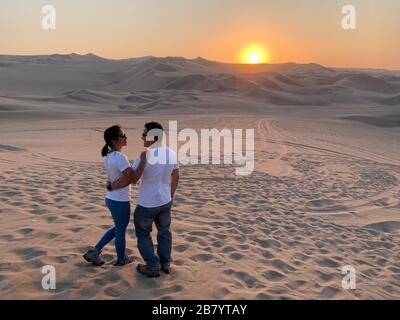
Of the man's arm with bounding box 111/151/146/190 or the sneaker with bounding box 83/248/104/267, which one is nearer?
the man's arm with bounding box 111/151/146/190

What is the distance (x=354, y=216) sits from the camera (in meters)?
8.25

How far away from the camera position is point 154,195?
460 centimetres

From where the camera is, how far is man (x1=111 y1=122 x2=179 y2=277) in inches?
177

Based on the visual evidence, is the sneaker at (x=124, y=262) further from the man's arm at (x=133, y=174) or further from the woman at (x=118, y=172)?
the man's arm at (x=133, y=174)

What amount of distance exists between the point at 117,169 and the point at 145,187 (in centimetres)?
35

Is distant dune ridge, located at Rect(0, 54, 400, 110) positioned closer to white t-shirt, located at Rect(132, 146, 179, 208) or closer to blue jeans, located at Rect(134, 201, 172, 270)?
blue jeans, located at Rect(134, 201, 172, 270)

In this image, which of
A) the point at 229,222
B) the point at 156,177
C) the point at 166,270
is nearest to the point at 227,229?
the point at 229,222

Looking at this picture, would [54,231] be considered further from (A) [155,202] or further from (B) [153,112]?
(B) [153,112]

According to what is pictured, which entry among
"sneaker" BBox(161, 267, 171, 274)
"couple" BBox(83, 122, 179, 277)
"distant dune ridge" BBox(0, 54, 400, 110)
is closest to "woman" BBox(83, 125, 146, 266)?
"couple" BBox(83, 122, 179, 277)

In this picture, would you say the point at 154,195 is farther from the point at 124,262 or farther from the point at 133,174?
the point at 124,262

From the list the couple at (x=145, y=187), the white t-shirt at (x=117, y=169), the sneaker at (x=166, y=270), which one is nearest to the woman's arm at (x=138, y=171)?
the couple at (x=145, y=187)

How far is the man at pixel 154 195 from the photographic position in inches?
177
